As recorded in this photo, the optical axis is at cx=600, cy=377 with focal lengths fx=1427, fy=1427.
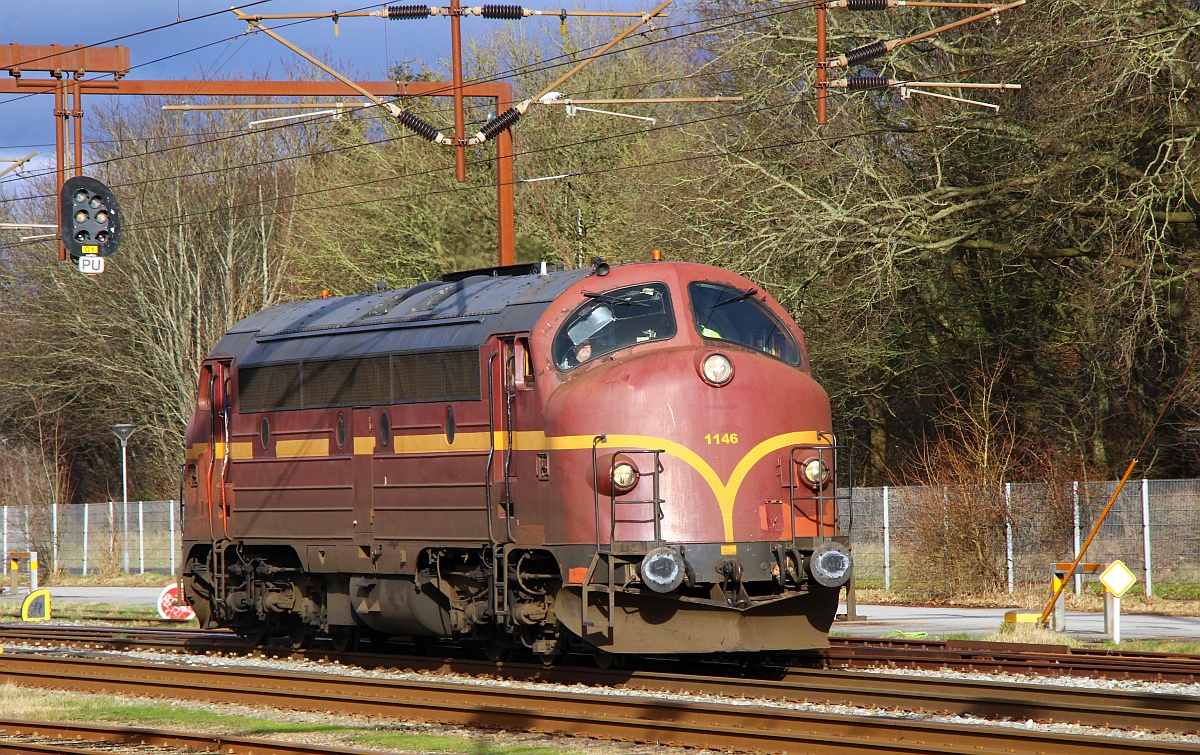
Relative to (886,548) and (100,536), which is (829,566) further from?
(100,536)

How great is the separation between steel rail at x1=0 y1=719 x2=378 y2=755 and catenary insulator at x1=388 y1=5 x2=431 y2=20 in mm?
9955

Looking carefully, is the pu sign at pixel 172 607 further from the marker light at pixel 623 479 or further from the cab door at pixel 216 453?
the marker light at pixel 623 479

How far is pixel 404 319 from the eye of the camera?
1548 cm

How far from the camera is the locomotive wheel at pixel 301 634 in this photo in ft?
57.7

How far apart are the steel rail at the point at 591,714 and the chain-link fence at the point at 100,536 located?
23.7m

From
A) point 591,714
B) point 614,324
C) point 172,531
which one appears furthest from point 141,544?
point 591,714

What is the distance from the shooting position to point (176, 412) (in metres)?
41.9

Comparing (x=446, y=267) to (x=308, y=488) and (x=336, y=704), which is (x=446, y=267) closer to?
(x=308, y=488)

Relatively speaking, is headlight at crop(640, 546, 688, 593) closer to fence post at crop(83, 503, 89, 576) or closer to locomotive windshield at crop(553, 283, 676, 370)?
locomotive windshield at crop(553, 283, 676, 370)

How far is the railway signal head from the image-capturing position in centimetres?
2044

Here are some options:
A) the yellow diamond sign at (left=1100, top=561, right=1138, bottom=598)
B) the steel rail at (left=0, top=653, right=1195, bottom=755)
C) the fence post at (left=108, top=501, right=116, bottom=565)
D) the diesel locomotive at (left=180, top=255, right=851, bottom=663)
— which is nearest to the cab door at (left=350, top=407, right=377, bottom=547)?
the diesel locomotive at (left=180, top=255, right=851, bottom=663)

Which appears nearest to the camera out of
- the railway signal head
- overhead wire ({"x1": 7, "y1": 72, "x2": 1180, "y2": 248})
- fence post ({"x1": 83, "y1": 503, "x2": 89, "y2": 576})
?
the railway signal head

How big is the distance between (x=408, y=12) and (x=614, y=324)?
6.76 m

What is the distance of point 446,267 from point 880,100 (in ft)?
44.2
